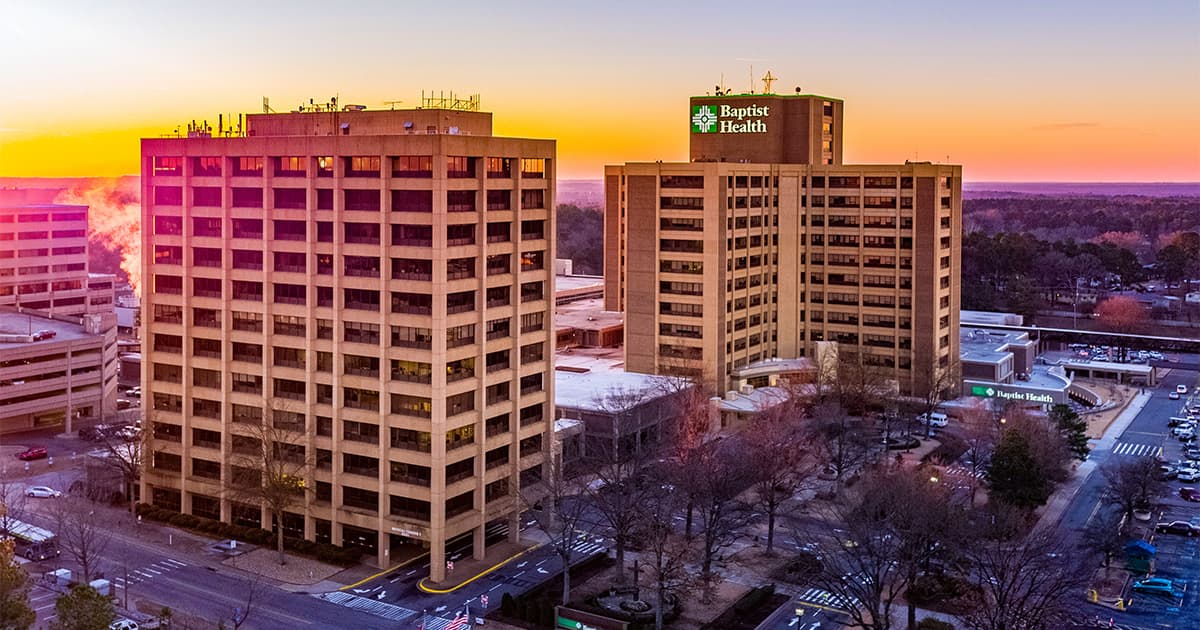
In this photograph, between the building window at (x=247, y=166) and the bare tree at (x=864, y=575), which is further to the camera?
the building window at (x=247, y=166)

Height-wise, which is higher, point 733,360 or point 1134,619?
point 733,360

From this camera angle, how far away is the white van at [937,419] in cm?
11756

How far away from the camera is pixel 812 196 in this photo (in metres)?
129

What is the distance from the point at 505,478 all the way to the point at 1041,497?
38.8 metres

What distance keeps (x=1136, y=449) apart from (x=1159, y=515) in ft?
80.5

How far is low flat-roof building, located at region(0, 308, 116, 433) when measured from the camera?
109 meters

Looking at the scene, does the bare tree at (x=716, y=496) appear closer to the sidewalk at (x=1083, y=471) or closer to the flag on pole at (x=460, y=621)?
the flag on pole at (x=460, y=621)

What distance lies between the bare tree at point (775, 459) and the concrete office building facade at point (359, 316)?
15.9 meters

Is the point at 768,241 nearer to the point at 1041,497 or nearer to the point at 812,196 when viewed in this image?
the point at 812,196

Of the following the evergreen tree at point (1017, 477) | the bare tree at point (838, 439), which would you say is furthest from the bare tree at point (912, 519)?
the bare tree at point (838, 439)

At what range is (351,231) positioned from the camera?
74812 millimetres

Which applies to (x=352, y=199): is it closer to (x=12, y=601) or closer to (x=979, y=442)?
Answer: (x=12, y=601)

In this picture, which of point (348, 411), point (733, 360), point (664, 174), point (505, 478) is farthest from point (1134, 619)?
point (664, 174)

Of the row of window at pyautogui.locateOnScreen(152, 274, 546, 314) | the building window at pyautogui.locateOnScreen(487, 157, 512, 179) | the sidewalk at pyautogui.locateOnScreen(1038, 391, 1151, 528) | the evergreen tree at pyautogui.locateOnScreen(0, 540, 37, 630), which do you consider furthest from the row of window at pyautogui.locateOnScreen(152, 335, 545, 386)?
the sidewalk at pyautogui.locateOnScreen(1038, 391, 1151, 528)
